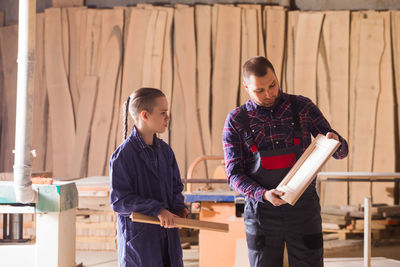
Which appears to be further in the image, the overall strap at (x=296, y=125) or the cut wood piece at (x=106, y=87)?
the cut wood piece at (x=106, y=87)

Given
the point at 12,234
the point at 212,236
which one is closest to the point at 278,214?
the point at 212,236

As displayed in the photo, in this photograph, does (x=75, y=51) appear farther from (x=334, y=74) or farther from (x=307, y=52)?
(x=334, y=74)

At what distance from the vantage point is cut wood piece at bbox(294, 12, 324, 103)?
6.45m

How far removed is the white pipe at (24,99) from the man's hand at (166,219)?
201 cm

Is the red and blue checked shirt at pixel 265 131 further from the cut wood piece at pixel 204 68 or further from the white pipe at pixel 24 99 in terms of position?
the cut wood piece at pixel 204 68

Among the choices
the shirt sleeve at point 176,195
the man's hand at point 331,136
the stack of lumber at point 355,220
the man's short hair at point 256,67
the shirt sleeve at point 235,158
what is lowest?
the stack of lumber at point 355,220

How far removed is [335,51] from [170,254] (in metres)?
4.99

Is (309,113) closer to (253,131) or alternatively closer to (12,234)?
(253,131)

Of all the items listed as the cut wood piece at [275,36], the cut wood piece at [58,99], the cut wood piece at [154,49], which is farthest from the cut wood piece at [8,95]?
the cut wood piece at [275,36]

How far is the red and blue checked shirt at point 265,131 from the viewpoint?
2.32 metres

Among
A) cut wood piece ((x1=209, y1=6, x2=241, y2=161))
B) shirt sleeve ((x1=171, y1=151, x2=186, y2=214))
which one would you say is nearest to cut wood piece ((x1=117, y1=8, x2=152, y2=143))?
cut wood piece ((x1=209, y1=6, x2=241, y2=161))

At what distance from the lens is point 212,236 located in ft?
13.8

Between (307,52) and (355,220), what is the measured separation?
2.38 meters

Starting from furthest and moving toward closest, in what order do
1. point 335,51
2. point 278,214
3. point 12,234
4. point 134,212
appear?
1. point 335,51
2. point 12,234
3. point 278,214
4. point 134,212
